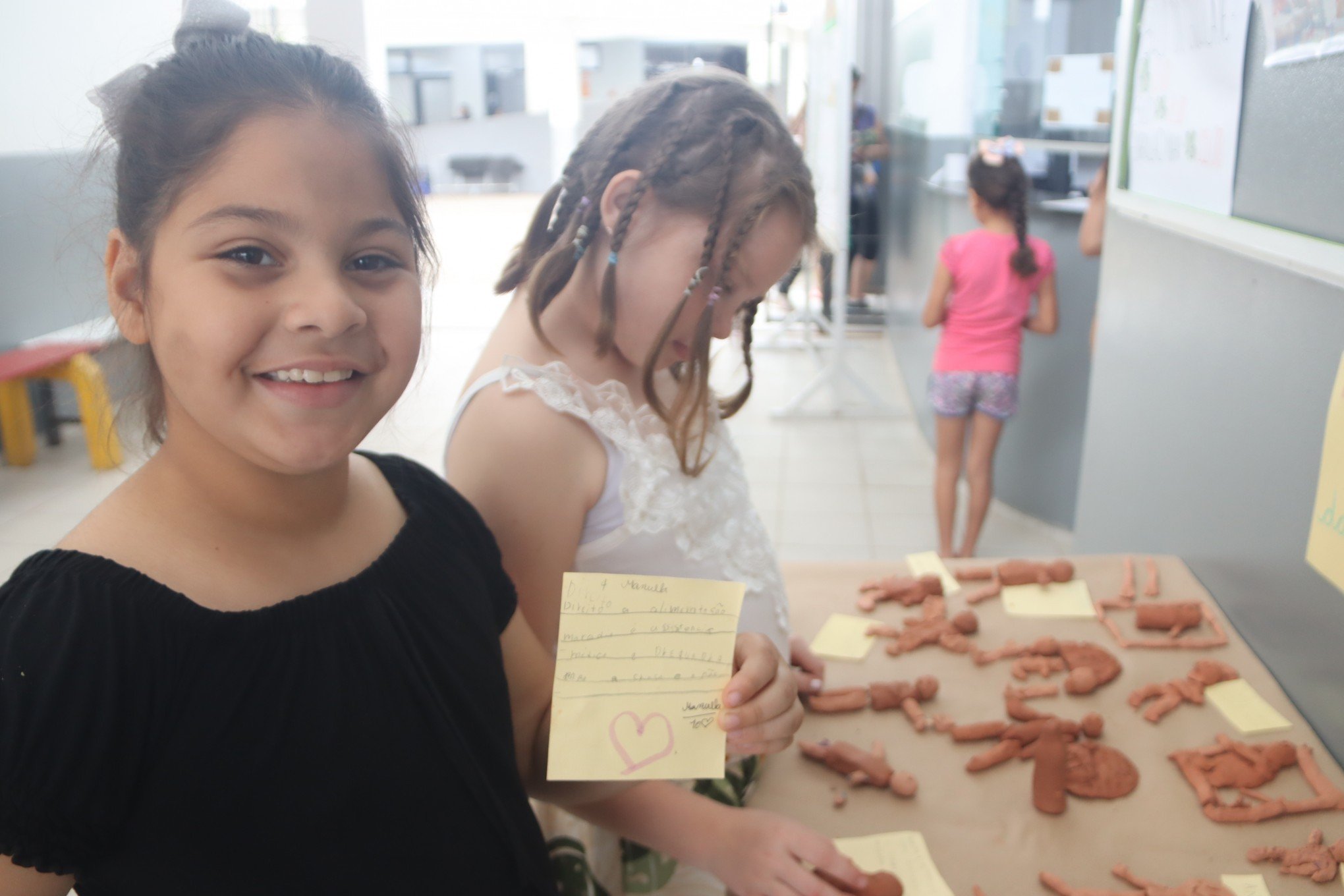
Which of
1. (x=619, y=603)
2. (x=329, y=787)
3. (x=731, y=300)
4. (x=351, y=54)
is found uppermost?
(x=351, y=54)

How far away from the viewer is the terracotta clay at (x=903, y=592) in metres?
1.45

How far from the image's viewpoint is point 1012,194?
10.5 feet

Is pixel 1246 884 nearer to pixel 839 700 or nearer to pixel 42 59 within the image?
pixel 839 700

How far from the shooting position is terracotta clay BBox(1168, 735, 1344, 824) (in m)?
1.00

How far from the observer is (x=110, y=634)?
60cm

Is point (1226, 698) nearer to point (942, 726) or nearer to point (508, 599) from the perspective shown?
point (942, 726)

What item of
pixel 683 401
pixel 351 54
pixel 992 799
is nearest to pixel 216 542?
pixel 351 54

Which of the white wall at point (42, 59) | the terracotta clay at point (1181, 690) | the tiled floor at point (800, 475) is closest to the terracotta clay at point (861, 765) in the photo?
the terracotta clay at point (1181, 690)

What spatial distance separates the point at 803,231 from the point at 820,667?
22.1 inches

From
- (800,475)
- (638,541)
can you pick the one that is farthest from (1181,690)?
(800,475)

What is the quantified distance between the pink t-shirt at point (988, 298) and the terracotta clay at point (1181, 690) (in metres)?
2.18

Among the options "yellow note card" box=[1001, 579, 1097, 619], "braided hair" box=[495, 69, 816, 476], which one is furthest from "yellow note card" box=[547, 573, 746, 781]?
"yellow note card" box=[1001, 579, 1097, 619]

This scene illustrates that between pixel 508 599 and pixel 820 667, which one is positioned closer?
pixel 508 599

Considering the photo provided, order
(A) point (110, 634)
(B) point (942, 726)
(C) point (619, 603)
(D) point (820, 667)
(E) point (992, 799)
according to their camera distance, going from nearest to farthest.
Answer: (A) point (110, 634) < (C) point (619, 603) < (E) point (992, 799) < (B) point (942, 726) < (D) point (820, 667)
